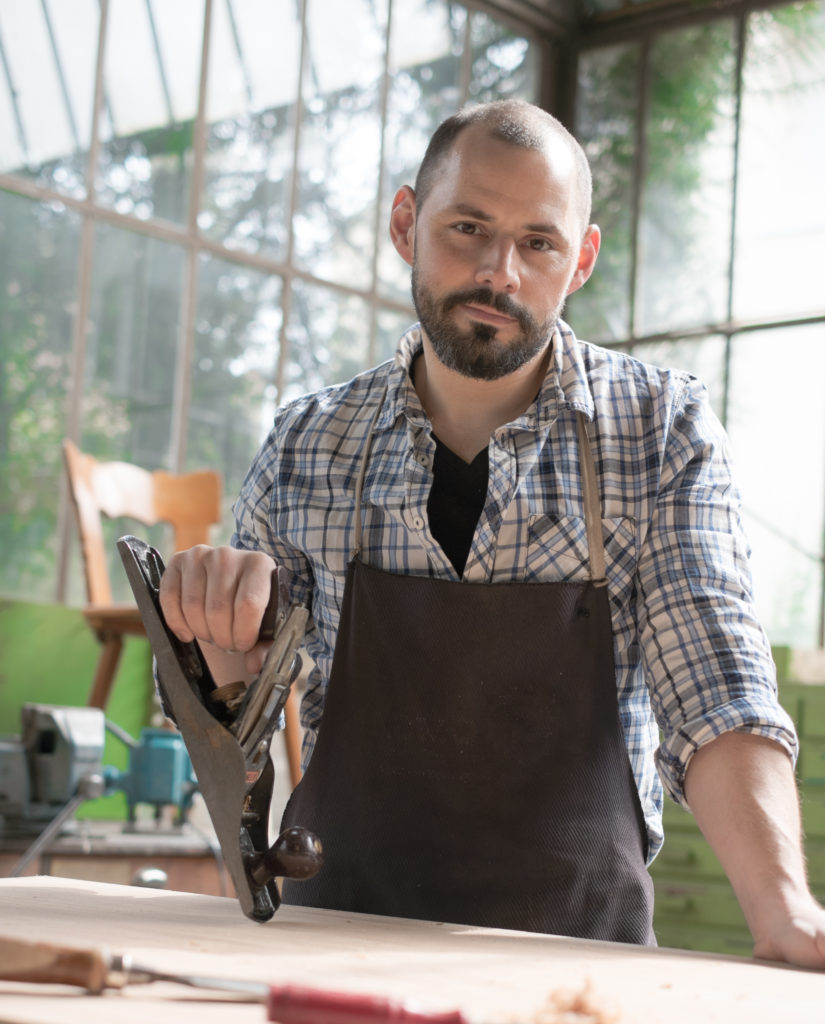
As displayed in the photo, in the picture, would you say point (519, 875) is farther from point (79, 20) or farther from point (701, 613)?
point (79, 20)

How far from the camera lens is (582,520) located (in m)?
1.49

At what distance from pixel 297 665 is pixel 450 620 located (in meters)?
0.31

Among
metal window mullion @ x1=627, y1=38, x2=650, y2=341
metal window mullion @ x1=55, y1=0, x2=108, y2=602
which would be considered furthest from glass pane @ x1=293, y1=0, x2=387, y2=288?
metal window mullion @ x1=627, y1=38, x2=650, y2=341

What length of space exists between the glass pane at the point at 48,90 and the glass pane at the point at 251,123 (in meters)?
0.59

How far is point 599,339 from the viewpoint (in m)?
6.55

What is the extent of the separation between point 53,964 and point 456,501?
35.6 inches

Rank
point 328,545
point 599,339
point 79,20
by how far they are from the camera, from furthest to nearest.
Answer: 1. point 599,339
2. point 79,20
3. point 328,545

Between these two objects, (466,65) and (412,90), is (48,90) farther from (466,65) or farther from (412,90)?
(466,65)

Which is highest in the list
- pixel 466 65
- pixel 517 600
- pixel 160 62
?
pixel 466 65

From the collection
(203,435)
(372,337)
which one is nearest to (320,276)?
(372,337)

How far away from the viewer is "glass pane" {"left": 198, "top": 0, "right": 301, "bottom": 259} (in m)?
5.12

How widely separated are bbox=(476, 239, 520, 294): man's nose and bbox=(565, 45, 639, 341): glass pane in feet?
16.5

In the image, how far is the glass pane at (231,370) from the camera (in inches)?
198

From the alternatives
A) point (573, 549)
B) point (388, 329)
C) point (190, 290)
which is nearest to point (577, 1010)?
point (573, 549)
